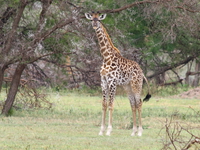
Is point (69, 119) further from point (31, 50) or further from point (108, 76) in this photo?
point (108, 76)

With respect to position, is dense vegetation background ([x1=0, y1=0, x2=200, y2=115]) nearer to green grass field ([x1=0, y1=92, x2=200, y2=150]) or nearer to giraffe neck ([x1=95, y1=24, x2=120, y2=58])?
green grass field ([x1=0, y1=92, x2=200, y2=150])

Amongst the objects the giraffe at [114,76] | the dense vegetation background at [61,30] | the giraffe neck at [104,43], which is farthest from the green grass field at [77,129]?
the giraffe neck at [104,43]

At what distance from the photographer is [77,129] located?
12852 mm

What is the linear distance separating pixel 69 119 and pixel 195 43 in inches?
429

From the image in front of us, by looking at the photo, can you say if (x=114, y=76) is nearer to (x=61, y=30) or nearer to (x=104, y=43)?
(x=104, y=43)

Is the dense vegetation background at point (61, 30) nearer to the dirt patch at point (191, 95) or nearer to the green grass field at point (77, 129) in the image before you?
the green grass field at point (77, 129)

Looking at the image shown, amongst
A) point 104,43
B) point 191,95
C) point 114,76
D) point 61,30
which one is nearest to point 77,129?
point 114,76

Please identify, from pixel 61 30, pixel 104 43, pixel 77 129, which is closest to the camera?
pixel 104 43

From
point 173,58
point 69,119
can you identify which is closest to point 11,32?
point 69,119

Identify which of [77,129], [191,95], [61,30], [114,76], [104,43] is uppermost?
[61,30]

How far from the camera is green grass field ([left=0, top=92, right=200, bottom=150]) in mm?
9977

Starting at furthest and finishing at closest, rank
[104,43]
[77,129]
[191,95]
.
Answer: [191,95]
[77,129]
[104,43]

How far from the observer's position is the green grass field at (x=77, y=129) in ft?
32.7

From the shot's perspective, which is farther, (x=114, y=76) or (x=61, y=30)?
(x=61, y=30)
